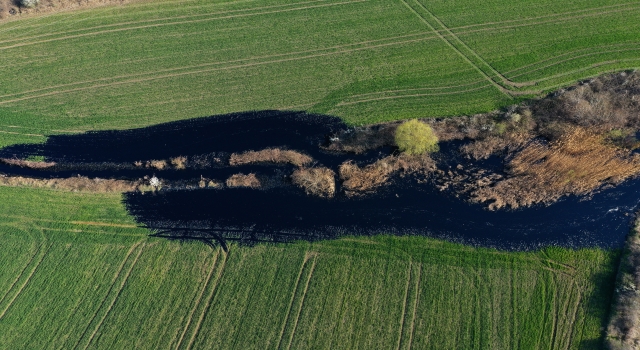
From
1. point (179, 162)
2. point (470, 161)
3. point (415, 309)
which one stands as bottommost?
point (415, 309)

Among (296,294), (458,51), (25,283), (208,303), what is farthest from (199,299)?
(458,51)

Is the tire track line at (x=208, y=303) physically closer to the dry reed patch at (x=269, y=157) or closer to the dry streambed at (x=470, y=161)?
the dry streambed at (x=470, y=161)

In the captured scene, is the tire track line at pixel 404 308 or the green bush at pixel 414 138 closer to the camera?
A: the tire track line at pixel 404 308

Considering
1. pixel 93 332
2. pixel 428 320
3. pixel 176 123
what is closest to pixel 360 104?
pixel 176 123

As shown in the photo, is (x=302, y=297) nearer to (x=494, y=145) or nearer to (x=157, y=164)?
(x=157, y=164)

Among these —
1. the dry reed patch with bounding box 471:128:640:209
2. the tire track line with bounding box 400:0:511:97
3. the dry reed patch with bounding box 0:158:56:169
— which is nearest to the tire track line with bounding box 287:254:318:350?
the dry reed patch with bounding box 471:128:640:209

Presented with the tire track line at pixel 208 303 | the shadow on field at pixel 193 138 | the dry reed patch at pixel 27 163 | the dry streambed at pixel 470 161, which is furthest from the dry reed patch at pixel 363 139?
the dry reed patch at pixel 27 163
